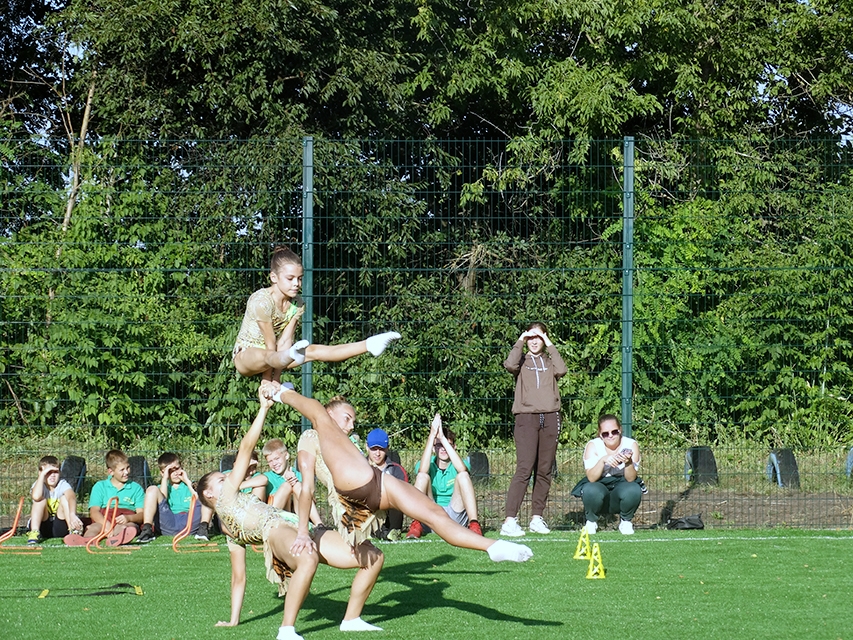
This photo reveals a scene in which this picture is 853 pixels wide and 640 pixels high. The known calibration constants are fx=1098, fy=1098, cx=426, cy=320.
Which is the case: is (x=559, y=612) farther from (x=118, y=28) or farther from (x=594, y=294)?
(x=118, y=28)

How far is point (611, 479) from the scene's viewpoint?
32.1ft

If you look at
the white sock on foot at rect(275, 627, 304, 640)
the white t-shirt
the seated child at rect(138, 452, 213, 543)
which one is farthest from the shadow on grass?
the seated child at rect(138, 452, 213, 543)

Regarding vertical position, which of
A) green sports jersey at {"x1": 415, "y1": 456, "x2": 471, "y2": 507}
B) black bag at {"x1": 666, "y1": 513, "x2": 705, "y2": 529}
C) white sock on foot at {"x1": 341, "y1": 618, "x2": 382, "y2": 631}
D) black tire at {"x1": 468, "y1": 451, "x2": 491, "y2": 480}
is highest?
black tire at {"x1": 468, "y1": 451, "x2": 491, "y2": 480}

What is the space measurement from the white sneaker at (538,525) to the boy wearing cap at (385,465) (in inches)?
46.8

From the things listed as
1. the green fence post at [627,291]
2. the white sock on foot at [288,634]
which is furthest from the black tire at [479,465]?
the white sock on foot at [288,634]

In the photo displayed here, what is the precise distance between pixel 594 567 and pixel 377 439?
2.39 meters

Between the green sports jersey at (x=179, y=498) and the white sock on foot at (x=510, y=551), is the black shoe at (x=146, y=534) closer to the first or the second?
the green sports jersey at (x=179, y=498)

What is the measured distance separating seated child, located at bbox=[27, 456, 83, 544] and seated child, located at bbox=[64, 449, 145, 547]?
153 millimetres

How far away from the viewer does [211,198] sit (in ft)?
33.2

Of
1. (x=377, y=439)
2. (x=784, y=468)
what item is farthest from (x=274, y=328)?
(x=784, y=468)

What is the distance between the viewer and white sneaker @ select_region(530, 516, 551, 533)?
9.85m

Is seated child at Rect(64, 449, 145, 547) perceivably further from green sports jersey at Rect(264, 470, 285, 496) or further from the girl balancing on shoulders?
the girl balancing on shoulders

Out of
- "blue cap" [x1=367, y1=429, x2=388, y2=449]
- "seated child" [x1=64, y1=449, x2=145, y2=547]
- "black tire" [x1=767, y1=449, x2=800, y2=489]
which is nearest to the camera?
"blue cap" [x1=367, y1=429, x2=388, y2=449]

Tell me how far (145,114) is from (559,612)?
10.4 meters
